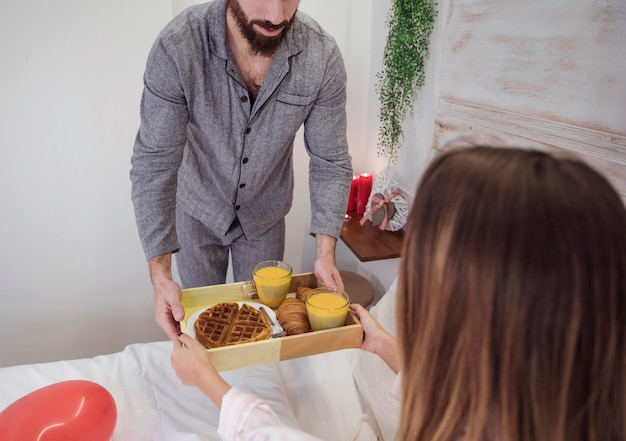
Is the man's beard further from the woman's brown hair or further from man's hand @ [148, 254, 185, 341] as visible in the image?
the woman's brown hair

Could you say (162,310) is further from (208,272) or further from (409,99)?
(409,99)

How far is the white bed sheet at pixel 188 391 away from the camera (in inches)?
51.6

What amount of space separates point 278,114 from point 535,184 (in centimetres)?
112

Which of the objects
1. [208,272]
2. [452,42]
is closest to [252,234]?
[208,272]

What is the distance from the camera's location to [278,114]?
162 cm

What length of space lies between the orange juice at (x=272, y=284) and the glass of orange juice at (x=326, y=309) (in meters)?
0.11

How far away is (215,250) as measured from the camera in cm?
193

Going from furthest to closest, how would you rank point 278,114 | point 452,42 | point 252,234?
point 252,234 → point 452,42 → point 278,114

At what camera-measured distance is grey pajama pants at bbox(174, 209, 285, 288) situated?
72.9 inches

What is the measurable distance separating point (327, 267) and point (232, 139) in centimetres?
55

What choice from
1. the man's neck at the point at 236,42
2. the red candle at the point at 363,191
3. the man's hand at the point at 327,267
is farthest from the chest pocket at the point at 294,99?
the red candle at the point at 363,191

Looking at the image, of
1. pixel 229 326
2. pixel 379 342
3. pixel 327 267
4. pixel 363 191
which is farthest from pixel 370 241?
pixel 229 326

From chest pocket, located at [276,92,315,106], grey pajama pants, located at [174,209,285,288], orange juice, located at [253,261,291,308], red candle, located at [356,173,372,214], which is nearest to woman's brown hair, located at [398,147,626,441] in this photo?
orange juice, located at [253,261,291,308]

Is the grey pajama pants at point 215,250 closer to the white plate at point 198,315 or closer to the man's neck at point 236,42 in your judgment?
the white plate at point 198,315
